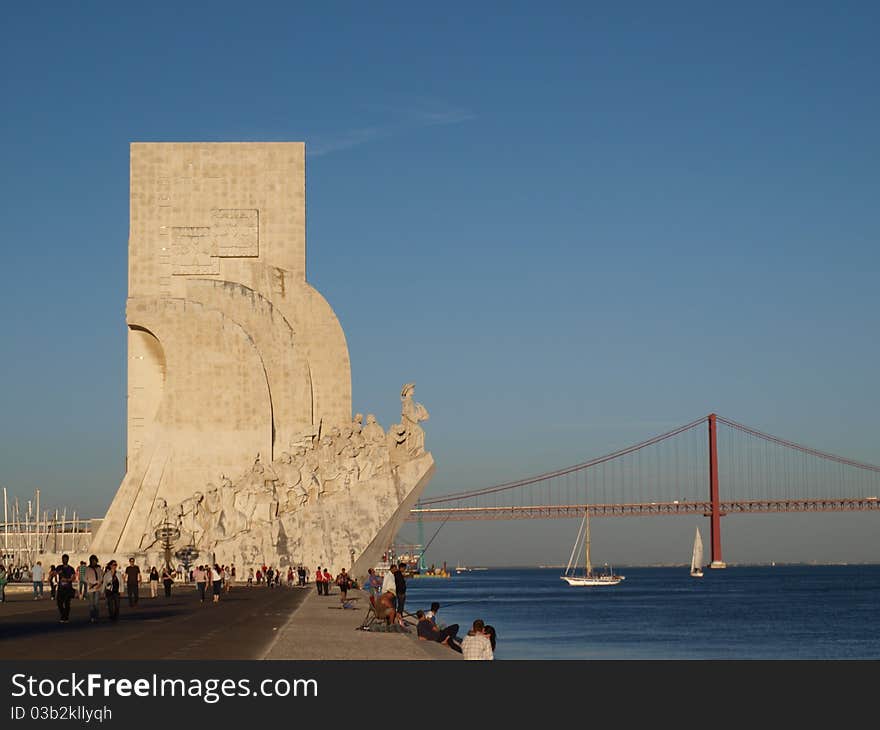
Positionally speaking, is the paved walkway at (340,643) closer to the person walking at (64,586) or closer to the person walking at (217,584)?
the person walking at (64,586)

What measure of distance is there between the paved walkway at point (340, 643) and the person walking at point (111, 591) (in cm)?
162

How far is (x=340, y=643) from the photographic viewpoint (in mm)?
9859

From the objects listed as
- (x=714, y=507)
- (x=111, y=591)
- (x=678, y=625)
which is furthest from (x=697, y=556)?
(x=111, y=591)

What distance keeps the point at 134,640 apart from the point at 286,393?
57.6ft

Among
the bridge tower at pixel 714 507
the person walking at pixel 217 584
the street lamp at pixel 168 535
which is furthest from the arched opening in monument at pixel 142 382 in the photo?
the bridge tower at pixel 714 507

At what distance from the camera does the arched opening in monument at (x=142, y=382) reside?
28.5m

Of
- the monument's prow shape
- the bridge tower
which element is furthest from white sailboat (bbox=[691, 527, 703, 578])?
the monument's prow shape

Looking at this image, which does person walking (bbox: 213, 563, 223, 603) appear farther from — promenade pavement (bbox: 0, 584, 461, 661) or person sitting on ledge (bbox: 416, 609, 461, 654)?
person sitting on ledge (bbox: 416, 609, 461, 654)

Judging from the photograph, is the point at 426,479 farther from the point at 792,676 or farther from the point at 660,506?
the point at 660,506

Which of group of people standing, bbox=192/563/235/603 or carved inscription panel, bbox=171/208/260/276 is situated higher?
carved inscription panel, bbox=171/208/260/276

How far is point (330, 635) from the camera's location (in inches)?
421

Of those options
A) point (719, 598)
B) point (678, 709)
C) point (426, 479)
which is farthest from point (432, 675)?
point (719, 598)

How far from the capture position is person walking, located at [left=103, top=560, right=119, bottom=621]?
13.0 m

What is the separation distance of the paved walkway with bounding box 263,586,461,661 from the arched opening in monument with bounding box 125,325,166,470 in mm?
15309
